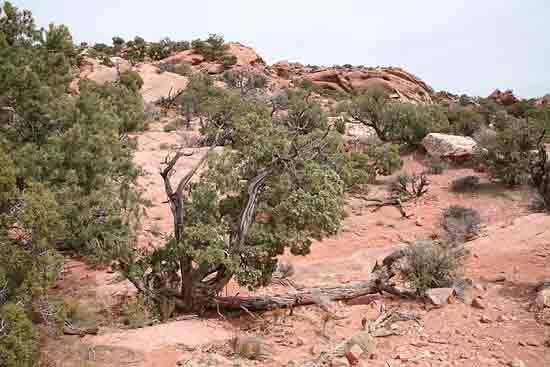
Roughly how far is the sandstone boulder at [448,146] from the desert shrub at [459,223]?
Answer: 19.6ft

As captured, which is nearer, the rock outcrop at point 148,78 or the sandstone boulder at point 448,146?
the sandstone boulder at point 448,146

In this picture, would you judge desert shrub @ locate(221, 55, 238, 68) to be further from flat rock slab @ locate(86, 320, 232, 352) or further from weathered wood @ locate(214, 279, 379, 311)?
flat rock slab @ locate(86, 320, 232, 352)

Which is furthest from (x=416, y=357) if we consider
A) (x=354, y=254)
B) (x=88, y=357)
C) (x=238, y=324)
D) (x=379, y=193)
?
(x=379, y=193)

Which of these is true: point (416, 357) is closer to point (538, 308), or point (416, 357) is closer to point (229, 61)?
point (538, 308)

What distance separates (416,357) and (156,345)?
3.80 metres

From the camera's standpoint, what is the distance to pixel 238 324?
740cm

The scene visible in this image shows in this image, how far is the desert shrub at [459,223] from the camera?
12.4m

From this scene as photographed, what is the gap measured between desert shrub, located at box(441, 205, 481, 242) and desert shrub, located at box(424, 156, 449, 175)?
4.56 metres

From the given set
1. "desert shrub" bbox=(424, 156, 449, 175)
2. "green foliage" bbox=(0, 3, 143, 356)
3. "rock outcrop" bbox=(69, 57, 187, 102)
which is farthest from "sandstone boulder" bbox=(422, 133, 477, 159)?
"rock outcrop" bbox=(69, 57, 187, 102)

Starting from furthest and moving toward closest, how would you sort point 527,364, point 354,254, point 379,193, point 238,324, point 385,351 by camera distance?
point 379,193 < point 354,254 < point 238,324 < point 385,351 < point 527,364

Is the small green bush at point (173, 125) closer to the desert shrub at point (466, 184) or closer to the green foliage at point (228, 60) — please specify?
the desert shrub at point (466, 184)

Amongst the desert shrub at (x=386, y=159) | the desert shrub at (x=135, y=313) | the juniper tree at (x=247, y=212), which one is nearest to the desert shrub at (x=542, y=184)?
the desert shrub at (x=386, y=159)

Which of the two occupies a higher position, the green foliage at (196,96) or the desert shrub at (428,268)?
the green foliage at (196,96)

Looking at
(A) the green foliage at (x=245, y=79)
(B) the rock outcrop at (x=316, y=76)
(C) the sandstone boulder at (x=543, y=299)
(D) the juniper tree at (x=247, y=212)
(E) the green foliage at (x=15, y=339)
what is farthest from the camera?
(B) the rock outcrop at (x=316, y=76)
